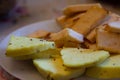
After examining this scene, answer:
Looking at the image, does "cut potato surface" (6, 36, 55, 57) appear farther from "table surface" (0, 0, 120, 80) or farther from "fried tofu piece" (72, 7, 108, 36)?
"table surface" (0, 0, 120, 80)

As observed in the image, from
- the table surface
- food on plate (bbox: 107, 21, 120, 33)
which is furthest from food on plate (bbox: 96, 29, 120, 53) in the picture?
the table surface

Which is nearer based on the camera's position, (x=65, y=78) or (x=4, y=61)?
(x=65, y=78)

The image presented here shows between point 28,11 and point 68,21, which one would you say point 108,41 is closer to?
point 68,21

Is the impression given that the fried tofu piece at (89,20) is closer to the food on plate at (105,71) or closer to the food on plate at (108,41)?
the food on plate at (108,41)

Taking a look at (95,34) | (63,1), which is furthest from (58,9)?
(95,34)

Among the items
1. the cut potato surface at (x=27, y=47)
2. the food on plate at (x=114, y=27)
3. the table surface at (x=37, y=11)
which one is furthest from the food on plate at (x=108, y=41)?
Result: the table surface at (x=37, y=11)

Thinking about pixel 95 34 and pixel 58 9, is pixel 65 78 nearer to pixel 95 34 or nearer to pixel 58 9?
pixel 95 34
